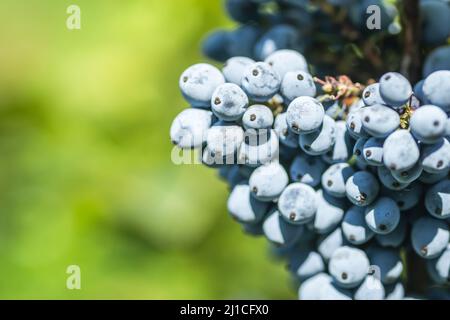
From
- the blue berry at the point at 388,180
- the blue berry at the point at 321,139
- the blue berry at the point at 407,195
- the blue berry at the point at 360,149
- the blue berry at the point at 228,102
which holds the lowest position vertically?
the blue berry at the point at 407,195

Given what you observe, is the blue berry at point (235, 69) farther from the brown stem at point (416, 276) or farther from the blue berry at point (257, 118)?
the brown stem at point (416, 276)

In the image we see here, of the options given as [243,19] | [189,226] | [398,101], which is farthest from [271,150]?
[189,226]

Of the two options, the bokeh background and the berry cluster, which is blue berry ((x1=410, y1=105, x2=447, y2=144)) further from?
→ the bokeh background

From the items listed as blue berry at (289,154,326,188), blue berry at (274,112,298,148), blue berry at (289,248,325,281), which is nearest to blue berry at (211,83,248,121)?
blue berry at (274,112,298,148)

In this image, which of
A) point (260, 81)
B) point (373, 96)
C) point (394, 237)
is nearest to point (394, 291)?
point (394, 237)

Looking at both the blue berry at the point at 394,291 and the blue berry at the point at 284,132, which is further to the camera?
the blue berry at the point at 394,291

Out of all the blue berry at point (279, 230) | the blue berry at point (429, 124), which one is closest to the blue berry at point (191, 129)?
the blue berry at point (279, 230)
